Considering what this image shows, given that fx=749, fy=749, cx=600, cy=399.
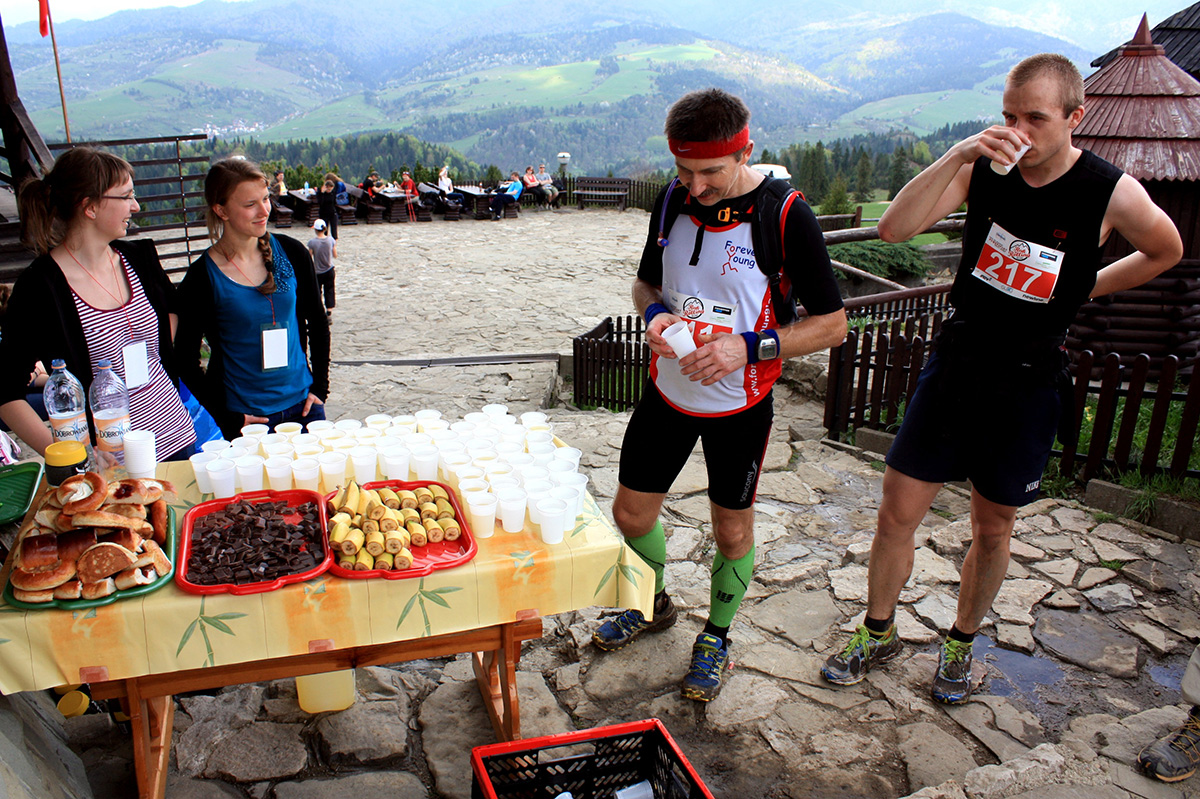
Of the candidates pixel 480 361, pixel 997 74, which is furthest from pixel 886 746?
pixel 997 74

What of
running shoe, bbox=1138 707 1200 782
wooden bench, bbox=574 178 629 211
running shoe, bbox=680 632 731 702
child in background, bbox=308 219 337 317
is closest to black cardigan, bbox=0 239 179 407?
running shoe, bbox=680 632 731 702

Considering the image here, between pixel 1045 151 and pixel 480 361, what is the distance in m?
7.78

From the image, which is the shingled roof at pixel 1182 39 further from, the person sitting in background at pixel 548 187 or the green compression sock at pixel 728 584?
the person sitting in background at pixel 548 187

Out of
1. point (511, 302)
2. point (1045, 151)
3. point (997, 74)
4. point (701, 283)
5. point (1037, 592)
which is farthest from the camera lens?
point (997, 74)

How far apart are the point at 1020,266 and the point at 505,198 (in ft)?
76.6

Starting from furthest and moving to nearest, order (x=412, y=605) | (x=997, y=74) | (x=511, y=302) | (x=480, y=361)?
(x=997, y=74) < (x=511, y=302) < (x=480, y=361) < (x=412, y=605)

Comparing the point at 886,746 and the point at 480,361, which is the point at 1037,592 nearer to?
the point at 886,746

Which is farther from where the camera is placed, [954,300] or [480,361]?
[480,361]

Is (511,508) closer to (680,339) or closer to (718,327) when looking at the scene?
(680,339)

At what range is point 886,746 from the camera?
2.91 m

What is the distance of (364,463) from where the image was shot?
2.68m

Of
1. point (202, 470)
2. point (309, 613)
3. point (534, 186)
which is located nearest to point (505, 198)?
point (534, 186)

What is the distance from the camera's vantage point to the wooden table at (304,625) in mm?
2004

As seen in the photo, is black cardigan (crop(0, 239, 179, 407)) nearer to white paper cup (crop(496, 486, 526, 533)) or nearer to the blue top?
the blue top
